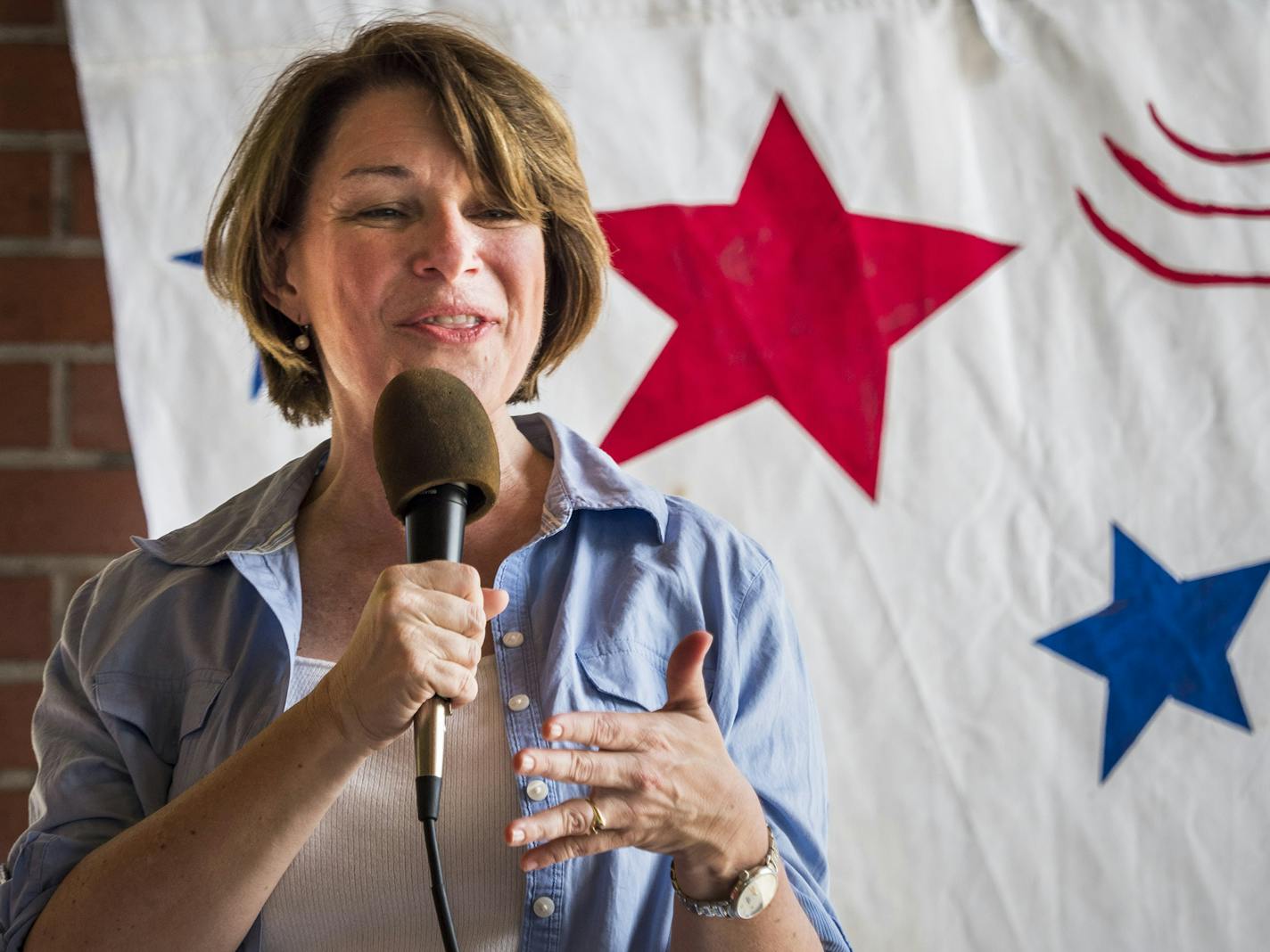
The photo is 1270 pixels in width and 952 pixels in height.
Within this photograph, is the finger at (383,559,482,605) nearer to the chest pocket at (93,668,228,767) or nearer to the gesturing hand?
the gesturing hand

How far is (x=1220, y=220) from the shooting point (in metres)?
1.65

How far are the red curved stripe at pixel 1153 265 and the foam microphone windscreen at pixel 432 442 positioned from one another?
3.44 feet

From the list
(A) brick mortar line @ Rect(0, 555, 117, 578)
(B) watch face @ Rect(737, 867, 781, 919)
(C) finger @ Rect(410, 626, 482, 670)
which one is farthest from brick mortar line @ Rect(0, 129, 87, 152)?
(B) watch face @ Rect(737, 867, 781, 919)

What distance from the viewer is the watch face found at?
89cm

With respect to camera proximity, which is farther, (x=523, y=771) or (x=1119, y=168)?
(x=1119, y=168)

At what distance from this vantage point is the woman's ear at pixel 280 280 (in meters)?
1.25

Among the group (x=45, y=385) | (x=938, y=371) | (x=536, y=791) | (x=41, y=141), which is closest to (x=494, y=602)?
(x=536, y=791)

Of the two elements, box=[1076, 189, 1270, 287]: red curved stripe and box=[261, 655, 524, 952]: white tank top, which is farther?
box=[1076, 189, 1270, 287]: red curved stripe

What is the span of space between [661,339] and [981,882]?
0.77 meters

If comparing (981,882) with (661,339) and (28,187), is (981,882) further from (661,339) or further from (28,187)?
(28,187)

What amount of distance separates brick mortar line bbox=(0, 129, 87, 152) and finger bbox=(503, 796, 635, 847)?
1.25 meters

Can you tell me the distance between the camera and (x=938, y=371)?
1.63 meters

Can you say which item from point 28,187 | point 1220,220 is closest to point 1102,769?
point 1220,220

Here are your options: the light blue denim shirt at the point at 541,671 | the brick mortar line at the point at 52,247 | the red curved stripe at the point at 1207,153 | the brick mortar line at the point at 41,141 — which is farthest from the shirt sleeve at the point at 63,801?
the red curved stripe at the point at 1207,153
